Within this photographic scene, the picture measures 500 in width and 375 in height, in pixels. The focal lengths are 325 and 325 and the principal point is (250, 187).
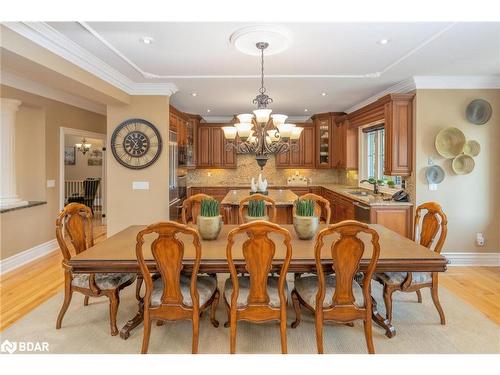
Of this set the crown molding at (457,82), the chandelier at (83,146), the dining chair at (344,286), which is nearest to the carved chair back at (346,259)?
the dining chair at (344,286)

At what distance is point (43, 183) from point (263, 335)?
4322 millimetres

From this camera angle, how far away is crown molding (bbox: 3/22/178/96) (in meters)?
2.58

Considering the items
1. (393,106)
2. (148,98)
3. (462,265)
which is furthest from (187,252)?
(462,265)

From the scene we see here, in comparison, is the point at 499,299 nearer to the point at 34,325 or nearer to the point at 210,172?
the point at 34,325

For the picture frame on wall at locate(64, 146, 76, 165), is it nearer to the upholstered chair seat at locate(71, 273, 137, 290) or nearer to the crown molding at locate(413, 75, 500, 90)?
the upholstered chair seat at locate(71, 273, 137, 290)

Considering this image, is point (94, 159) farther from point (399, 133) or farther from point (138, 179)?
point (399, 133)

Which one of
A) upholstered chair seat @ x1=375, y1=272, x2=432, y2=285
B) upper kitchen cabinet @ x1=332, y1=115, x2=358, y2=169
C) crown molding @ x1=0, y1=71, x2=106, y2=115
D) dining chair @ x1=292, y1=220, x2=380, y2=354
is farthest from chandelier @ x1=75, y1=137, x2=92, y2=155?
upholstered chair seat @ x1=375, y1=272, x2=432, y2=285

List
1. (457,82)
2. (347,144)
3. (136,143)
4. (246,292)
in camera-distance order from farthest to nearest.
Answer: (347,144) → (136,143) → (457,82) → (246,292)

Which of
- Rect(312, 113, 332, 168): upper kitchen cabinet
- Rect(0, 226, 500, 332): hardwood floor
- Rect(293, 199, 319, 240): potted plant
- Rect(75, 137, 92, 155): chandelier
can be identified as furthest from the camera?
Rect(75, 137, 92, 155): chandelier

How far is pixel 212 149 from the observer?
24.4 feet

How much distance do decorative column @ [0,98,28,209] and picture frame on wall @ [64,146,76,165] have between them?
237 inches

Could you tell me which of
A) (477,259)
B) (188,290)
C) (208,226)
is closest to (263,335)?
(188,290)

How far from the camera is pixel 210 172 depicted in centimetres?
783
